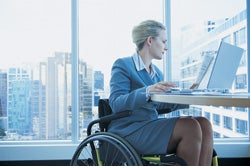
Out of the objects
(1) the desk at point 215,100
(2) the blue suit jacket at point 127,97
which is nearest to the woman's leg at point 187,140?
(2) the blue suit jacket at point 127,97

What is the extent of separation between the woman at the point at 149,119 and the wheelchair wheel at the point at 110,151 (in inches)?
3.2

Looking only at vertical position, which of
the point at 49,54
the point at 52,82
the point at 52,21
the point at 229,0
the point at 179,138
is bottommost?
the point at 179,138

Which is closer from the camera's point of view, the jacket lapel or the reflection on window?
the jacket lapel

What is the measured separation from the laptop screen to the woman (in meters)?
0.17

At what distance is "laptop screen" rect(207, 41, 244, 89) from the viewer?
1144 mm

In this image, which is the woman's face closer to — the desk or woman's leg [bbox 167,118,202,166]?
woman's leg [bbox 167,118,202,166]

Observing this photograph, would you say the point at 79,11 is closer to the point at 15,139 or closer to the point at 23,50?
the point at 23,50

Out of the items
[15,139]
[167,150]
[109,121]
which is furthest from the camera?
[15,139]

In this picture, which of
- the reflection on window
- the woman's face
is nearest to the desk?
the woman's face

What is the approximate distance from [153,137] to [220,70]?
1.27 feet

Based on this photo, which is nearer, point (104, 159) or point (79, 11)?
point (104, 159)

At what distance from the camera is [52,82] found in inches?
97.5

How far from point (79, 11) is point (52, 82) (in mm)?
624

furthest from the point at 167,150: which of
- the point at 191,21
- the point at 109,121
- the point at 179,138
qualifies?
the point at 191,21
